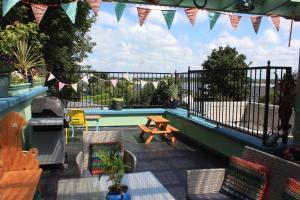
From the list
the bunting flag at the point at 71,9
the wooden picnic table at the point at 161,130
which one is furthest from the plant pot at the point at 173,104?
the bunting flag at the point at 71,9

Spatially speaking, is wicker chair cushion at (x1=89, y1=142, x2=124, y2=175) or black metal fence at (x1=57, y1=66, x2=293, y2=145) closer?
wicker chair cushion at (x1=89, y1=142, x2=124, y2=175)

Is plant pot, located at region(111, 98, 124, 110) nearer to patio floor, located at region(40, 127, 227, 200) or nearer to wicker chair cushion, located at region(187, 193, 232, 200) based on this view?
patio floor, located at region(40, 127, 227, 200)

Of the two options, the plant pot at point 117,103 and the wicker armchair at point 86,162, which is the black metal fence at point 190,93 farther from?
the wicker armchair at point 86,162

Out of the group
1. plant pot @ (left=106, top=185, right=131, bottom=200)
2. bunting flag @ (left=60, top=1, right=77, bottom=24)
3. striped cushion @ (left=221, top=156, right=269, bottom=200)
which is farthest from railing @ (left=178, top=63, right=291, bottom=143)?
plant pot @ (left=106, top=185, right=131, bottom=200)

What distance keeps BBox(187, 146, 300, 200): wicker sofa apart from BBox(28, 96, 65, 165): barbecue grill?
260 centimetres

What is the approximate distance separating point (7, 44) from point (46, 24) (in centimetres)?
956

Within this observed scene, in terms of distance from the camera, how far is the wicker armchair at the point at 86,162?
3.45 meters

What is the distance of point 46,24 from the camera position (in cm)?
1523

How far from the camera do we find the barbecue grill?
199 inches

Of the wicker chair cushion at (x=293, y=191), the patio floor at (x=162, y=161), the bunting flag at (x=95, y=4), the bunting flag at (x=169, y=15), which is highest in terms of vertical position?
the bunting flag at (x=95, y=4)

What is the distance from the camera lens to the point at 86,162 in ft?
12.4

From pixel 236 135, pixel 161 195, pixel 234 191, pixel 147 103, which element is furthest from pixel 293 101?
pixel 147 103

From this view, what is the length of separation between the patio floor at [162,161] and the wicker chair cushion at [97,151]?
0.45 m

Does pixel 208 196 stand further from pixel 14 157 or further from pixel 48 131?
pixel 48 131
